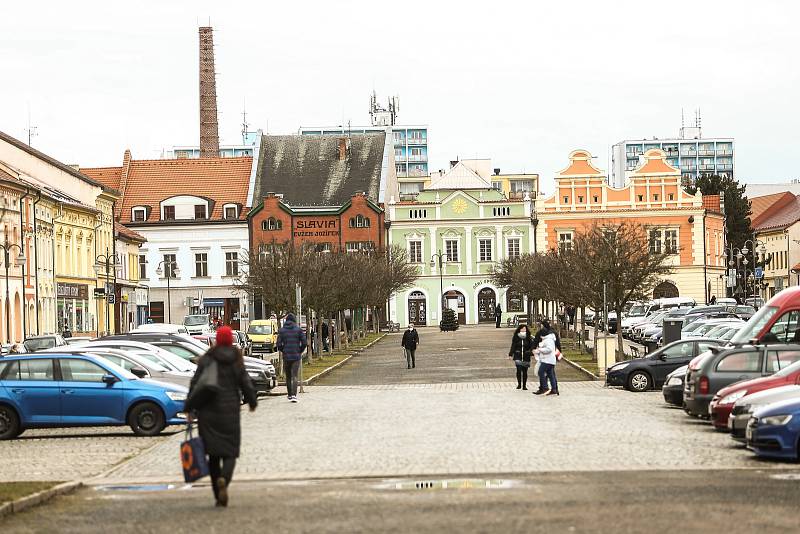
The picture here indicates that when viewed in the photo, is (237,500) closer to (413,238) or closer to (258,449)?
(258,449)

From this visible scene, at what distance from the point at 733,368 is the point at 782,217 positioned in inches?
4812

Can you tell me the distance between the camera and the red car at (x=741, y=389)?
2388 centimetres

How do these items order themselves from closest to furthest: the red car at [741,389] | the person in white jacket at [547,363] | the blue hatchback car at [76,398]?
the red car at [741,389]
the blue hatchback car at [76,398]
the person in white jacket at [547,363]

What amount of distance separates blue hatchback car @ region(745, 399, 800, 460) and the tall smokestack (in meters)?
101

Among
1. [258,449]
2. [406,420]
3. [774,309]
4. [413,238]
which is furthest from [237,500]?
[413,238]

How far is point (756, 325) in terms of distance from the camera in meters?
34.3

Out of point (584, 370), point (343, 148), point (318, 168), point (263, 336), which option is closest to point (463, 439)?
point (584, 370)

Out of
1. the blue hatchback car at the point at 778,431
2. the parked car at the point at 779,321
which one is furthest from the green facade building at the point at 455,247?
the blue hatchback car at the point at 778,431

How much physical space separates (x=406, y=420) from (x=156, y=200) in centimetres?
8895

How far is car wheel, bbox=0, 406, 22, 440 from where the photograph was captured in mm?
26812

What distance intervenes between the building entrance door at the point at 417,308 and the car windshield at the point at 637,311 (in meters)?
27.1

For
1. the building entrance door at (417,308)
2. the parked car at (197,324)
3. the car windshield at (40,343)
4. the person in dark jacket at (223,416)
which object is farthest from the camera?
the building entrance door at (417,308)

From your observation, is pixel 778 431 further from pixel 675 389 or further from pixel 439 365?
pixel 439 365

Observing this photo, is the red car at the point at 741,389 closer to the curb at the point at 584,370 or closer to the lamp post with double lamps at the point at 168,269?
the curb at the point at 584,370
